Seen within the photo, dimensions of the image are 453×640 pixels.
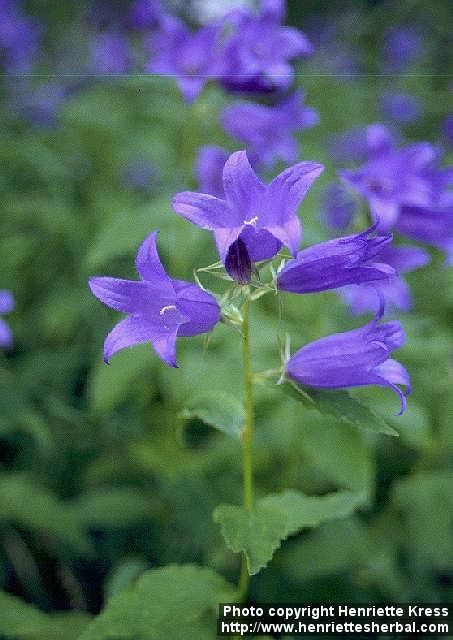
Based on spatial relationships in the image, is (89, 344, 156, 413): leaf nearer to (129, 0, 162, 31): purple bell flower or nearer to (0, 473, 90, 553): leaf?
(0, 473, 90, 553): leaf

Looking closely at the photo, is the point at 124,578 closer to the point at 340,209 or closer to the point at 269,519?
the point at 269,519

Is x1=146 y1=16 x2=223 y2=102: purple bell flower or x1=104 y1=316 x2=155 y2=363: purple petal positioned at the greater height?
x1=146 y1=16 x2=223 y2=102: purple bell flower

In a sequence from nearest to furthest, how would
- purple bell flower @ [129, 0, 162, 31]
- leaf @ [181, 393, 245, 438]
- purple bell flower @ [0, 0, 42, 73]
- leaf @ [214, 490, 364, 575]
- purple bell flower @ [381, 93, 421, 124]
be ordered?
leaf @ [214, 490, 364, 575] → leaf @ [181, 393, 245, 438] → purple bell flower @ [129, 0, 162, 31] → purple bell flower @ [0, 0, 42, 73] → purple bell flower @ [381, 93, 421, 124]

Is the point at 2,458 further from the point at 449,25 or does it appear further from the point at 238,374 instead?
the point at 449,25

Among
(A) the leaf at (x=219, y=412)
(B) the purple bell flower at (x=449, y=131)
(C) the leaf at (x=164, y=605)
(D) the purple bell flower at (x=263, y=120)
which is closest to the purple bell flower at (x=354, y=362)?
(A) the leaf at (x=219, y=412)

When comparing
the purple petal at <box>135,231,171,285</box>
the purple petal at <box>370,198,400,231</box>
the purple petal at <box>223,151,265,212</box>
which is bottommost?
the purple petal at <box>135,231,171,285</box>

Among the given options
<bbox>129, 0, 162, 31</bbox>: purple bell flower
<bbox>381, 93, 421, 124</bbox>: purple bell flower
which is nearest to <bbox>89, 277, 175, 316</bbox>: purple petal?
<bbox>129, 0, 162, 31</bbox>: purple bell flower

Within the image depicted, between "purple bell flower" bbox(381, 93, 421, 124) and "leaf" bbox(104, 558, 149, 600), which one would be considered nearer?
"leaf" bbox(104, 558, 149, 600)

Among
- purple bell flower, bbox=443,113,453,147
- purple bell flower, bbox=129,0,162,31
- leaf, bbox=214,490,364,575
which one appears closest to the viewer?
leaf, bbox=214,490,364,575
